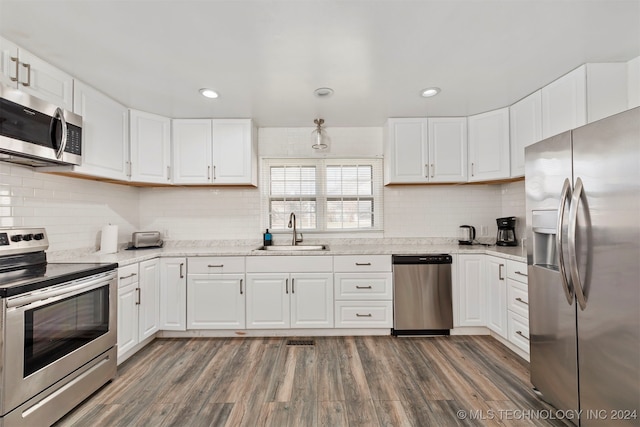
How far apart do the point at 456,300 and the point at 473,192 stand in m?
1.40

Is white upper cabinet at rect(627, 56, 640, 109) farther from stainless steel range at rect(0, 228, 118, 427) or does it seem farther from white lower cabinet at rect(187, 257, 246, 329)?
stainless steel range at rect(0, 228, 118, 427)

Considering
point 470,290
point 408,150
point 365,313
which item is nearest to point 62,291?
point 365,313

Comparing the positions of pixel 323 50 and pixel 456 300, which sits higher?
pixel 323 50

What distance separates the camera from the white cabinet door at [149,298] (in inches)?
101

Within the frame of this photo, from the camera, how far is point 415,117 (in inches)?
125

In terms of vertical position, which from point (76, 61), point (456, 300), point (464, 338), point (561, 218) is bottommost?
point (464, 338)

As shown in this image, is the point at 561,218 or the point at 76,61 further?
the point at 76,61

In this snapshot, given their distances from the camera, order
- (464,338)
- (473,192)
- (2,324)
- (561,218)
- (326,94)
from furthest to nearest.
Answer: (473,192)
(464,338)
(326,94)
(561,218)
(2,324)

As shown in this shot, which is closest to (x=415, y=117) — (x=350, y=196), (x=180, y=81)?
(x=350, y=196)

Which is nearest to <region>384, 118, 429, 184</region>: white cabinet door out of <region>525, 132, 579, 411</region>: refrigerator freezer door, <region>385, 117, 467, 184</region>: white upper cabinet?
<region>385, 117, 467, 184</region>: white upper cabinet

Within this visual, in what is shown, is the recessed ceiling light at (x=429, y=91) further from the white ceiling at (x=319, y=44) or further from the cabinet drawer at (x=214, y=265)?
the cabinet drawer at (x=214, y=265)

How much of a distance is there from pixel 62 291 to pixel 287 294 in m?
1.76

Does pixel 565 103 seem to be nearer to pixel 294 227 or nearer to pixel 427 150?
pixel 427 150

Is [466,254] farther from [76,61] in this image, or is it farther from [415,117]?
[76,61]
